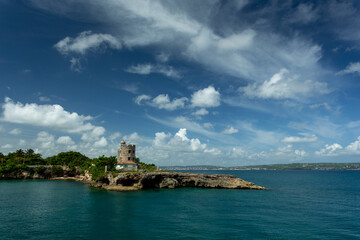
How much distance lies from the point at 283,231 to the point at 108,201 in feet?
123

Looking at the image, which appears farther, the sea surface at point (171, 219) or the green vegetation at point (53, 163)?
the green vegetation at point (53, 163)

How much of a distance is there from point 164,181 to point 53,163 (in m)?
85.4

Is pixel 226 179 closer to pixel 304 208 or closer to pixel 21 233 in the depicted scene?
pixel 304 208

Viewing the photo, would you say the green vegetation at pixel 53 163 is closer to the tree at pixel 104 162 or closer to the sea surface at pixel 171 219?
the tree at pixel 104 162

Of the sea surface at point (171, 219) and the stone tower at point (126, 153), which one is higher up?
the stone tower at point (126, 153)

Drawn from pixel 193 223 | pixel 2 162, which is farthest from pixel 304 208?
pixel 2 162

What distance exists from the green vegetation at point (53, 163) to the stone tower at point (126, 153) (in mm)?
6285

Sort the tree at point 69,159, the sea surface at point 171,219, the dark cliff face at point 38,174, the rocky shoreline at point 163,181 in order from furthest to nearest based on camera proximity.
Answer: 1. the tree at point 69,159
2. the dark cliff face at point 38,174
3. the rocky shoreline at point 163,181
4. the sea surface at point 171,219

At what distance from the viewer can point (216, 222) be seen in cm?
3709

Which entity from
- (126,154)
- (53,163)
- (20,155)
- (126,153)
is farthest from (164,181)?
(20,155)

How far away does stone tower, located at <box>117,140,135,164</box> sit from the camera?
9431cm

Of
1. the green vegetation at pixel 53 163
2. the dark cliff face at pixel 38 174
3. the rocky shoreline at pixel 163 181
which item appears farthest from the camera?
the dark cliff face at pixel 38 174

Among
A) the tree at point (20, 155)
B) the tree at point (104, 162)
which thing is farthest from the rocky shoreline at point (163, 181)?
the tree at point (20, 155)

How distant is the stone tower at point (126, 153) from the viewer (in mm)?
94312
